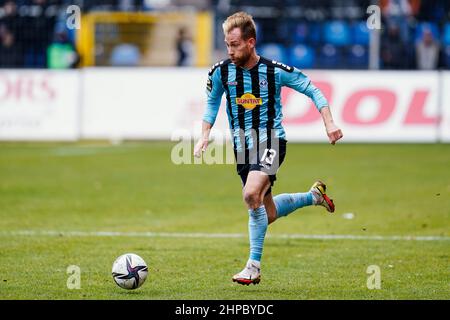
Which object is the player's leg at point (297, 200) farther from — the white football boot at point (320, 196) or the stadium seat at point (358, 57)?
the stadium seat at point (358, 57)

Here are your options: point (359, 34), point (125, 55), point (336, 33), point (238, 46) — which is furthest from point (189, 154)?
point (238, 46)

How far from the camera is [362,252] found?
10898 millimetres

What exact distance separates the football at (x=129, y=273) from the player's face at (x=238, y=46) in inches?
72.9

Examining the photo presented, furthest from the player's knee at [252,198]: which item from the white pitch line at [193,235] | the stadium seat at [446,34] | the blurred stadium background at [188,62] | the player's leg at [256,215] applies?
the stadium seat at [446,34]

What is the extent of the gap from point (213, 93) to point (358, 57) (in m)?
17.2

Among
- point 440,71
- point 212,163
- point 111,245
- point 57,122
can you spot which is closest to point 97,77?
point 57,122

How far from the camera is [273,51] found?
2634cm

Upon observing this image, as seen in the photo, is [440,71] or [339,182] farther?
[440,71]

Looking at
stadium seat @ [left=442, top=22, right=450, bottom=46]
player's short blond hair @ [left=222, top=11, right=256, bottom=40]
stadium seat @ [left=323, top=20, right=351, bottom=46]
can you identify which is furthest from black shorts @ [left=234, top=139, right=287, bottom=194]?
stadium seat @ [left=442, top=22, right=450, bottom=46]

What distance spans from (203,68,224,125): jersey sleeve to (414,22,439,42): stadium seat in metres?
17.6

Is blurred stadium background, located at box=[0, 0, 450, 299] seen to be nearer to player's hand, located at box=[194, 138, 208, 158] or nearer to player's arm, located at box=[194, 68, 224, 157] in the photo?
player's hand, located at box=[194, 138, 208, 158]

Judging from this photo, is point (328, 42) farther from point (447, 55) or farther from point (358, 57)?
point (447, 55)

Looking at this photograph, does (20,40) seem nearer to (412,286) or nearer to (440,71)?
(440,71)
